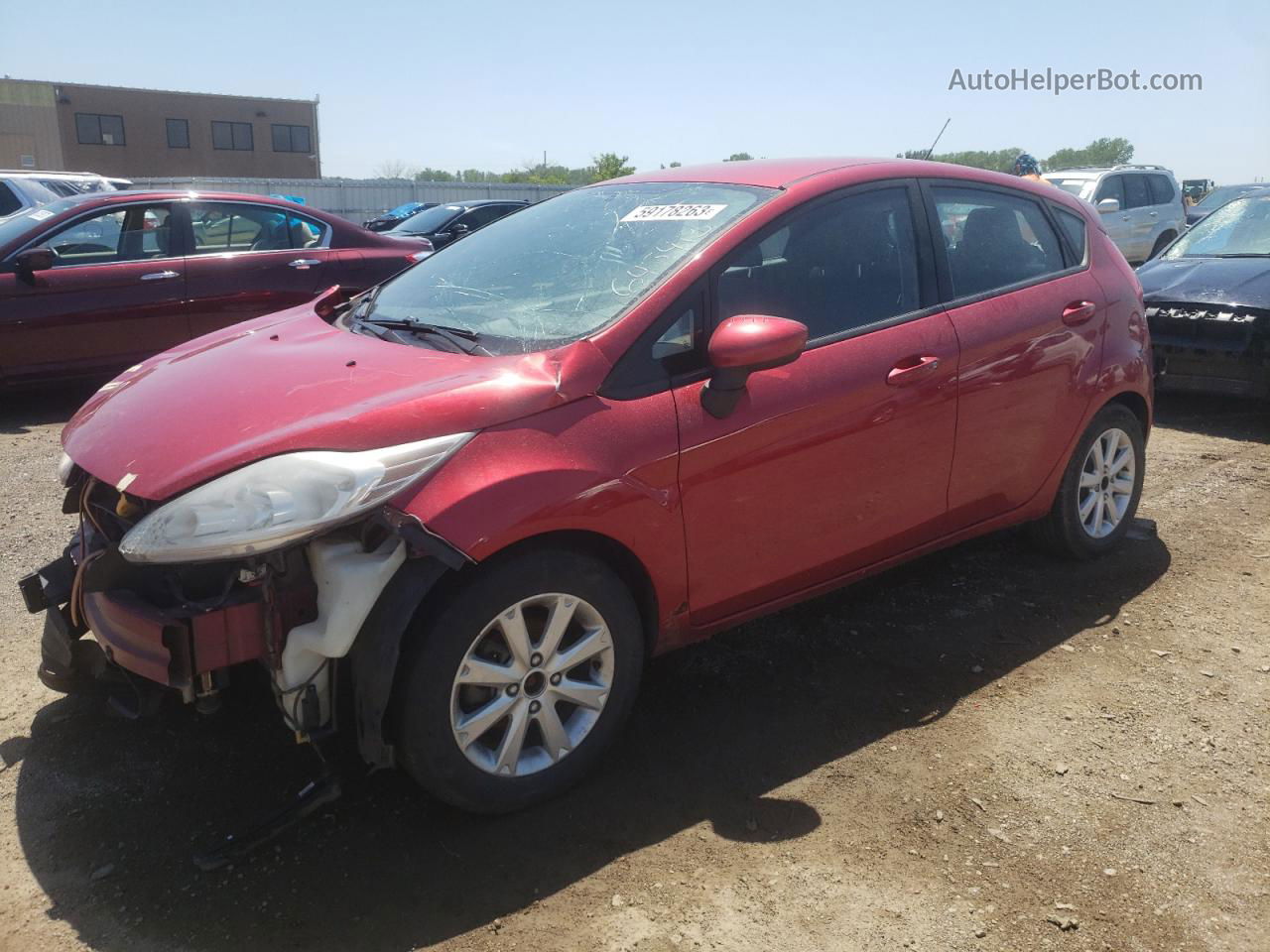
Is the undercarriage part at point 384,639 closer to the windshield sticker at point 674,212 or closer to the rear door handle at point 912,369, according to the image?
the windshield sticker at point 674,212

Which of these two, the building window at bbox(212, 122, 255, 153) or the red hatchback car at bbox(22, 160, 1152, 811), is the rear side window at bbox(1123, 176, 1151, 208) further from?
the building window at bbox(212, 122, 255, 153)

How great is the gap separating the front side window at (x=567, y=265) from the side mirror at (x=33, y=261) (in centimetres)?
411

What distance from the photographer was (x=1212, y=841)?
2.77m

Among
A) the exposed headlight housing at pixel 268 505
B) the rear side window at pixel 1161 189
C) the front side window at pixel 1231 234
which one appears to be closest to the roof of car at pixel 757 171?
the exposed headlight housing at pixel 268 505

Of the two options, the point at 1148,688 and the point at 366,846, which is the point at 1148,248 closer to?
the point at 1148,688

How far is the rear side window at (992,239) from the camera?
12.6 ft

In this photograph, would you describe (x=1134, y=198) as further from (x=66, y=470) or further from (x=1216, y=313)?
(x=66, y=470)

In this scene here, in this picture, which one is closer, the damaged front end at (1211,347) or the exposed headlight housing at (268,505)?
the exposed headlight housing at (268,505)

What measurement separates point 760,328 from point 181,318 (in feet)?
18.8

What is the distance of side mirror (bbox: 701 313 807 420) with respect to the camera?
9.50 ft

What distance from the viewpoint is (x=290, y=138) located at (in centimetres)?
5772

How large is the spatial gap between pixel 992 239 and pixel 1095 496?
1.25 meters

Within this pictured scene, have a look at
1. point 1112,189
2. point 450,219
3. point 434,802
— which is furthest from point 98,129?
point 434,802

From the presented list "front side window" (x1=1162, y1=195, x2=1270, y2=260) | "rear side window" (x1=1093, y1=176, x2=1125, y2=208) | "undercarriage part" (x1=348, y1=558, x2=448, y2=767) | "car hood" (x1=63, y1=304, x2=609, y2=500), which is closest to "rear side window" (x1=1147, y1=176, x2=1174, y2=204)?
"rear side window" (x1=1093, y1=176, x2=1125, y2=208)
